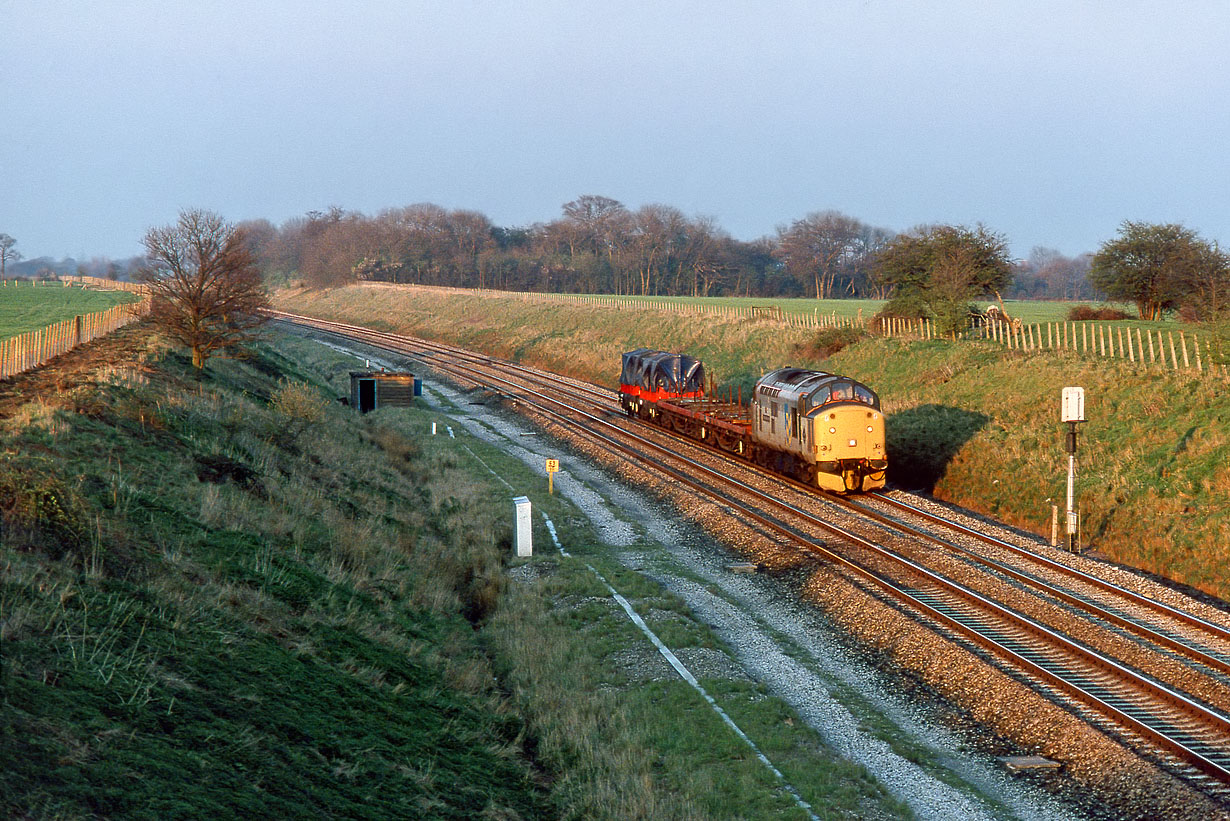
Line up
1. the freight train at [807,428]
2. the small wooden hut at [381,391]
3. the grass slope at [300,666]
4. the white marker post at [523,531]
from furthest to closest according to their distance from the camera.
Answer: the small wooden hut at [381,391]
the freight train at [807,428]
the white marker post at [523,531]
the grass slope at [300,666]

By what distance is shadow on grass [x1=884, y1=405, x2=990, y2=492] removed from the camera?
3092cm

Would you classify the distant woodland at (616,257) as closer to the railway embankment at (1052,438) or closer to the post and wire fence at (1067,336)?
the post and wire fence at (1067,336)

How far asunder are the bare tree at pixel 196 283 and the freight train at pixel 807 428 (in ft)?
56.8

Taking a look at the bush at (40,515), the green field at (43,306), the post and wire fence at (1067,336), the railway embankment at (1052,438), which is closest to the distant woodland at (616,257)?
the green field at (43,306)

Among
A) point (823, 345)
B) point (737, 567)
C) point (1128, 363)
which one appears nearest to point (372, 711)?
point (737, 567)

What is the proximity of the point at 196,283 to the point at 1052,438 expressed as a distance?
1125 inches

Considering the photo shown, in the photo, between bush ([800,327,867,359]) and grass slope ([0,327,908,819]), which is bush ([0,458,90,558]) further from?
bush ([800,327,867,359])

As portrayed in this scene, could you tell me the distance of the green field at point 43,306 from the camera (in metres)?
52.7

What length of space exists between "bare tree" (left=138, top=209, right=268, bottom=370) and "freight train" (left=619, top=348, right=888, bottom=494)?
1730 centimetres

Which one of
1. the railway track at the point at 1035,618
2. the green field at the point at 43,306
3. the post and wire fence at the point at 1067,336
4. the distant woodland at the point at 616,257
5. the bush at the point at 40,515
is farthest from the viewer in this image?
the distant woodland at the point at 616,257

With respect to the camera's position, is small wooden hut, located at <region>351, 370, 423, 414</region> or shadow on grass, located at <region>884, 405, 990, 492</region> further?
small wooden hut, located at <region>351, 370, 423, 414</region>

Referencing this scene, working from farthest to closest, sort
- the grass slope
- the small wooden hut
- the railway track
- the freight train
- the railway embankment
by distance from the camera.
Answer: the small wooden hut, the freight train, the railway embankment, the railway track, the grass slope

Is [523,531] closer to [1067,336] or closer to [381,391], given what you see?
[381,391]

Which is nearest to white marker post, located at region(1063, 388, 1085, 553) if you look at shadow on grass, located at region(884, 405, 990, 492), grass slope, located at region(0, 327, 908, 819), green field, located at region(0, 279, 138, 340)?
shadow on grass, located at region(884, 405, 990, 492)
